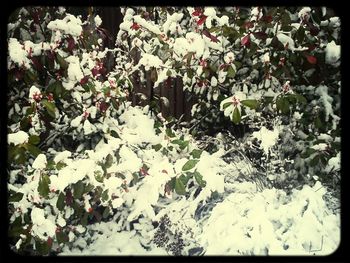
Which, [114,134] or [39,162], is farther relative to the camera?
[114,134]

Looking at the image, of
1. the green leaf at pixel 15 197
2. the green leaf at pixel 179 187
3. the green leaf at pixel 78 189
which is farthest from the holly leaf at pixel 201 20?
the green leaf at pixel 15 197

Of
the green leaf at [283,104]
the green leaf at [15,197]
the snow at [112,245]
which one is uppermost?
the green leaf at [283,104]

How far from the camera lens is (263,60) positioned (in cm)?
275

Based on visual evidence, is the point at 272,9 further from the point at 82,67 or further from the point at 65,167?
the point at 65,167

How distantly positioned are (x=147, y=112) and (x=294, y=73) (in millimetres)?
1113

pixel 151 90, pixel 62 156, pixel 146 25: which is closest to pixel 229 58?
pixel 146 25

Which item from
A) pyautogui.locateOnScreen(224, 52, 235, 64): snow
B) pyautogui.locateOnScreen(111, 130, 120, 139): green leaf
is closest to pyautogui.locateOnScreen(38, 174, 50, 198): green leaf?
pyautogui.locateOnScreen(111, 130, 120, 139): green leaf

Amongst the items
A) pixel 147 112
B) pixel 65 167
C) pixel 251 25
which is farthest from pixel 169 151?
pixel 251 25

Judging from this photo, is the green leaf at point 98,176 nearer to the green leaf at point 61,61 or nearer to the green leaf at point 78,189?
the green leaf at point 78,189

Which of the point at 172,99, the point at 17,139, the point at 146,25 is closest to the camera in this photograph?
the point at 17,139

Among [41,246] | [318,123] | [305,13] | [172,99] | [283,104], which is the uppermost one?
[305,13]

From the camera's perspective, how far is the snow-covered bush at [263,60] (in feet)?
7.95

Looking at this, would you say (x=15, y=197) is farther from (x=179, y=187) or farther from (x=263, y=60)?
(x=263, y=60)

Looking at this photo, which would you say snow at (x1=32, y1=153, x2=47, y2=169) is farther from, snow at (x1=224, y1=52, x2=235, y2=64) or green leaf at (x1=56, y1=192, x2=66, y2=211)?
snow at (x1=224, y1=52, x2=235, y2=64)
